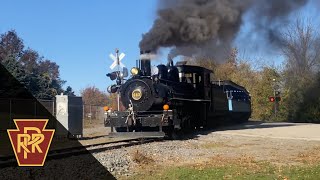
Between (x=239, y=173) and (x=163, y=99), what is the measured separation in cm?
895

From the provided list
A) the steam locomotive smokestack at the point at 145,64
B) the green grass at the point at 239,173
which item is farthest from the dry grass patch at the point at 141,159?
the steam locomotive smokestack at the point at 145,64

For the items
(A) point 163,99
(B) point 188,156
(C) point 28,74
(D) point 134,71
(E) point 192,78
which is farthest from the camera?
(C) point 28,74

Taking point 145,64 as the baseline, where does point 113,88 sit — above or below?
below

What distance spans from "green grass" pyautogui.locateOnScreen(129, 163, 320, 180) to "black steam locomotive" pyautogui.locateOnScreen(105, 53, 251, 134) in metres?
7.56

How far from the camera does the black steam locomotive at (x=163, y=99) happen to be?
56.2 ft

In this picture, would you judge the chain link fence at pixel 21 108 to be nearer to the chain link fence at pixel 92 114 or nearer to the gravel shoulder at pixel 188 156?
the chain link fence at pixel 92 114

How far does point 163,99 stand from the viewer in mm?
17281

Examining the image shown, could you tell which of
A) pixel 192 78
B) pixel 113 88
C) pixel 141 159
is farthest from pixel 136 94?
pixel 141 159

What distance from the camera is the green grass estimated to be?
815 centimetres

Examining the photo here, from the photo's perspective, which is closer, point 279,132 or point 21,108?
point 279,132

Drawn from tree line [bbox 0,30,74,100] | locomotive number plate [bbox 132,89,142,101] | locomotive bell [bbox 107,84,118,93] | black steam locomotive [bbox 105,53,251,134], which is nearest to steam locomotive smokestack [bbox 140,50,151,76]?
black steam locomotive [bbox 105,53,251,134]

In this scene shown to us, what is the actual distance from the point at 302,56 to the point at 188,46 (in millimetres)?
25490

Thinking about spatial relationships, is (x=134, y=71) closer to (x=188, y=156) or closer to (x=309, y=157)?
(x=188, y=156)

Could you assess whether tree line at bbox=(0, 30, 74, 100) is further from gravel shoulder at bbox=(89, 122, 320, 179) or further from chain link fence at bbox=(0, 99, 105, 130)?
gravel shoulder at bbox=(89, 122, 320, 179)
